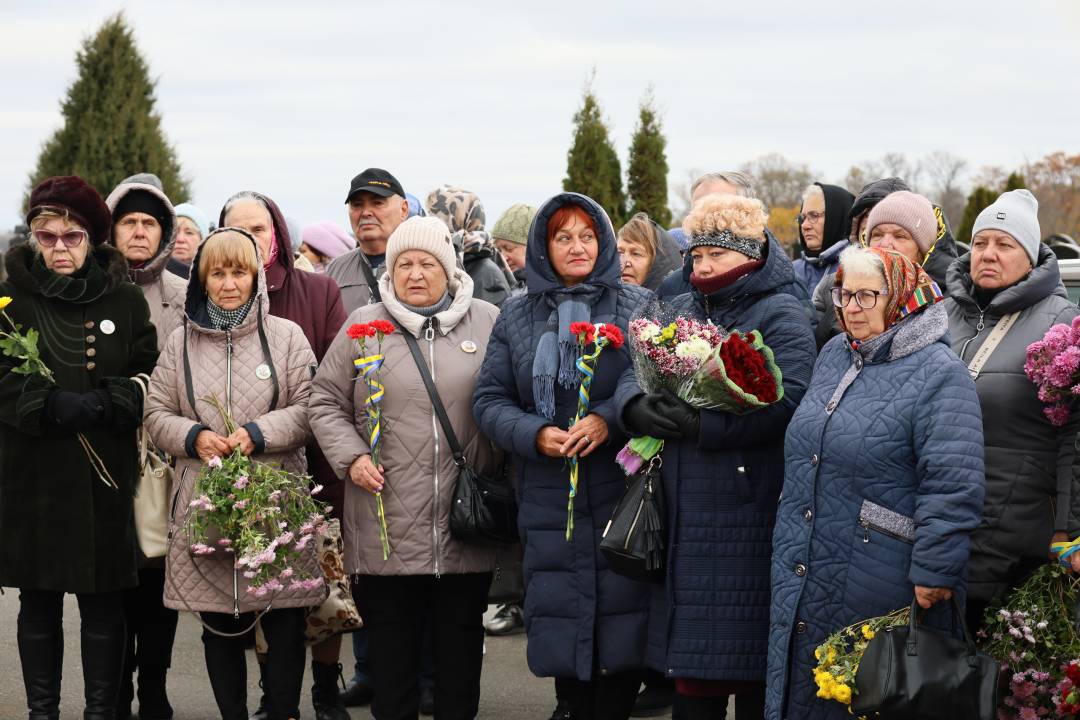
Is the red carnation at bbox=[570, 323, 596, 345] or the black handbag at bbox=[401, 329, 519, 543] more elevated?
the red carnation at bbox=[570, 323, 596, 345]

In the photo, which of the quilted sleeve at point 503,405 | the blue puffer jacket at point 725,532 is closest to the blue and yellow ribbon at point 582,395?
the quilted sleeve at point 503,405

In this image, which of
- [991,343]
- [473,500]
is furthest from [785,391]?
[473,500]

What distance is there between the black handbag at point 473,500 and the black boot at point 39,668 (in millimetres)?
1906

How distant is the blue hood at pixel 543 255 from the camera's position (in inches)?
203

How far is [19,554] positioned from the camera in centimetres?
545

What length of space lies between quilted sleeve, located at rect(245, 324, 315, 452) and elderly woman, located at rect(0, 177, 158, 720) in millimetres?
653

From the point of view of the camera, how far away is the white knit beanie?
212 inches

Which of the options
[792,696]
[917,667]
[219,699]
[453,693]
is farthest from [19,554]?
[917,667]

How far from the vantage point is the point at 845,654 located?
13.5 feet

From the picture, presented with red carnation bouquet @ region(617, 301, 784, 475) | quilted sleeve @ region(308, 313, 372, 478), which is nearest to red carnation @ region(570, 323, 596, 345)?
red carnation bouquet @ region(617, 301, 784, 475)

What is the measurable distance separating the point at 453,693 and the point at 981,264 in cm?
274

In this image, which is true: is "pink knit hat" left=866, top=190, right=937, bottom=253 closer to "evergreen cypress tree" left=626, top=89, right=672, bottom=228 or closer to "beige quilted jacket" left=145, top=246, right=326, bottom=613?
"beige quilted jacket" left=145, top=246, right=326, bottom=613

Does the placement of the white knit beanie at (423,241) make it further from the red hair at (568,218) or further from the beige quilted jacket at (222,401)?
the beige quilted jacket at (222,401)

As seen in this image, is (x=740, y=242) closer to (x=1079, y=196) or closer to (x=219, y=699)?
(x=219, y=699)
